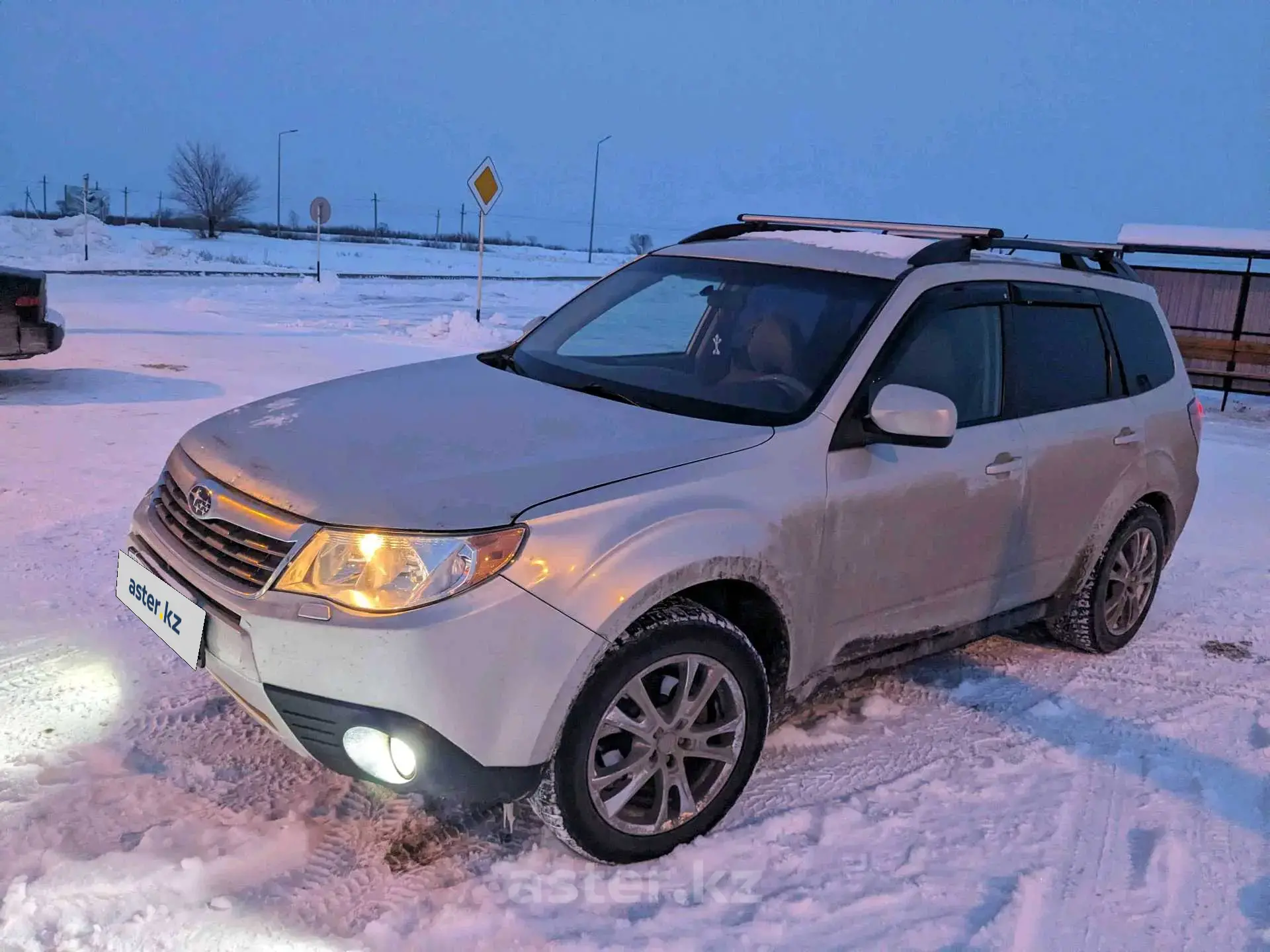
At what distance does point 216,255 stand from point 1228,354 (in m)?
38.6

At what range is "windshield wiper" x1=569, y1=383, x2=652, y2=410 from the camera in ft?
11.5

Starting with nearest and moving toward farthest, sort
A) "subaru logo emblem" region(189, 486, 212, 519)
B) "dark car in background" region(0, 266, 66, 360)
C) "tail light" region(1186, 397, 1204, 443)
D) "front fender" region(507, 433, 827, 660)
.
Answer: "front fender" region(507, 433, 827, 660)
"subaru logo emblem" region(189, 486, 212, 519)
"tail light" region(1186, 397, 1204, 443)
"dark car in background" region(0, 266, 66, 360)

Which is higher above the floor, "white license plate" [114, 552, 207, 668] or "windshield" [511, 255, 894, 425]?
"windshield" [511, 255, 894, 425]

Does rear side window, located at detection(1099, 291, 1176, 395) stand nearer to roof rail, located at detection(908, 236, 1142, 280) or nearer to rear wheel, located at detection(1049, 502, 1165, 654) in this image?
roof rail, located at detection(908, 236, 1142, 280)

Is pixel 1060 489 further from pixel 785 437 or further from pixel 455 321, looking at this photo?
pixel 455 321

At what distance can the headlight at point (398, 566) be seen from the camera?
2602 millimetres

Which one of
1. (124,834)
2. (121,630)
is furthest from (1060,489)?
(121,630)

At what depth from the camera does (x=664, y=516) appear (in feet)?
9.47

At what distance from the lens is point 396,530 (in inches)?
104

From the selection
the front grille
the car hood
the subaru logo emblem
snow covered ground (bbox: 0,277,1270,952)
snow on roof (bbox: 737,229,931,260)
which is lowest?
snow covered ground (bbox: 0,277,1270,952)

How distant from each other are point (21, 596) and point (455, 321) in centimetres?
1286

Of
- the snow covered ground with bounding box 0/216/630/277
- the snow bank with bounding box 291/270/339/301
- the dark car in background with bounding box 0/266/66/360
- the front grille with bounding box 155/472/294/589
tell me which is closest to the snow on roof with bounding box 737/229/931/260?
the front grille with bounding box 155/472/294/589

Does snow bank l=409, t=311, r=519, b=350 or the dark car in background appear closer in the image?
the dark car in background

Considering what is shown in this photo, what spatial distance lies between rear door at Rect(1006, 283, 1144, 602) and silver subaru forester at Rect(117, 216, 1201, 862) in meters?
0.01
